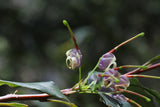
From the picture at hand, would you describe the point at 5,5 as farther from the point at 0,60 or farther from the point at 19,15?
the point at 0,60

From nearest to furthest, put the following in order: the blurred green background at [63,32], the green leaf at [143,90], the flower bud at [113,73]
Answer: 1. the flower bud at [113,73]
2. the green leaf at [143,90]
3. the blurred green background at [63,32]

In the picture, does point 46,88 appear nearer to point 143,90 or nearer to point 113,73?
point 113,73

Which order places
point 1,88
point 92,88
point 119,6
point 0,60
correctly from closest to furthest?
point 92,88, point 1,88, point 119,6, point 0,60

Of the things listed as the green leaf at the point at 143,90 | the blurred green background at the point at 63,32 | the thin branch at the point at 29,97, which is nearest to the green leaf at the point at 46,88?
the thin branch at the point at 29,97

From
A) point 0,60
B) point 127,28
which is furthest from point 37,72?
point 127,28

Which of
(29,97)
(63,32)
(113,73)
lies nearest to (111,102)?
(113,73)

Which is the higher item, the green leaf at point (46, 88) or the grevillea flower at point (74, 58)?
the grevillea flower at point (74, 58)

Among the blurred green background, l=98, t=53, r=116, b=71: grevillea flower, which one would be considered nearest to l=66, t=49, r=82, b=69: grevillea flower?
l=98, t=53, r=116, b=71: grevillea flower

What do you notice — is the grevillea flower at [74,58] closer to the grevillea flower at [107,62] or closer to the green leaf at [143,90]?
the grevillea flower at [107,62]
